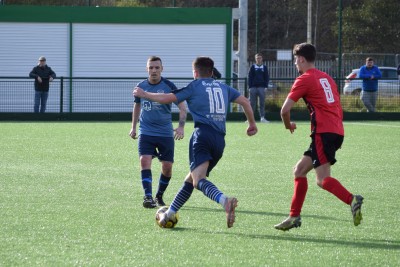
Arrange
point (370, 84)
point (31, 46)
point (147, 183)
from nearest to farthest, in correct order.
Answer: point (147, 183) < point (370, 84) < point (31, 46)

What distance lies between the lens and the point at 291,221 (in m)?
7.74

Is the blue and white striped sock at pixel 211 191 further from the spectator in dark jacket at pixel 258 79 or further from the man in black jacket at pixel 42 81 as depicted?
the man in black jacket at pixel 42 81

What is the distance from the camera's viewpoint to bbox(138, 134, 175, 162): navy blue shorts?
983 cm

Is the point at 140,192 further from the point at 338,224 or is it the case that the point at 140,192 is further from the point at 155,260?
the point at 155,260

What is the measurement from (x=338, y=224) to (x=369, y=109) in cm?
1985

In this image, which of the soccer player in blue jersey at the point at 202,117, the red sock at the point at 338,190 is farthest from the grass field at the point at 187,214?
the soccer player in blue jersey at the point at 202,117

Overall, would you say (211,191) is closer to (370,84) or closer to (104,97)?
(104,97)

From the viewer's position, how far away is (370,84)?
27.5 metres

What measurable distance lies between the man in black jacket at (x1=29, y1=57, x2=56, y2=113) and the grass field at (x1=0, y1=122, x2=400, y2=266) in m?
8.87

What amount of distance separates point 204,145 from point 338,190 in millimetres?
1238

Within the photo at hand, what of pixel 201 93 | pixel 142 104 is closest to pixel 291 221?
pixel 201 93

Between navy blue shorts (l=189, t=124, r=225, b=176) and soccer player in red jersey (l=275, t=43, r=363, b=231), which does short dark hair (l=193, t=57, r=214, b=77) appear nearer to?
navy blue shorts (l=189, t=124, r=225, b=176)

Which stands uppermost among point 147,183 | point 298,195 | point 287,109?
point 287,109

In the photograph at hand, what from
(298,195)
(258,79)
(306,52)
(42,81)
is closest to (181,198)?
(298,195)
